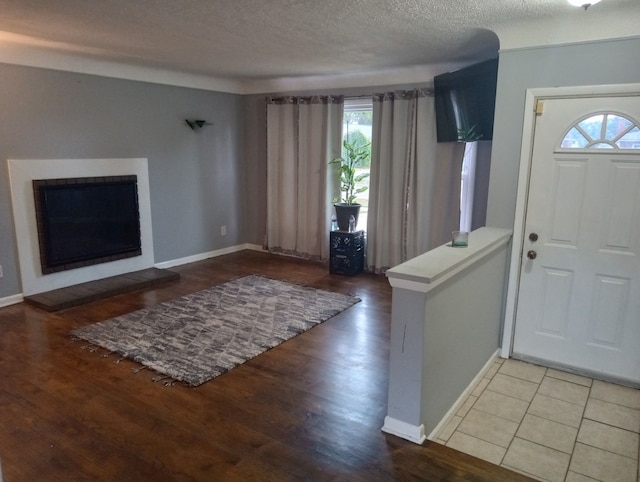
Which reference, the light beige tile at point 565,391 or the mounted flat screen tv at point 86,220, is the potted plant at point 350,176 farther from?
the light beige tile at point 565,391

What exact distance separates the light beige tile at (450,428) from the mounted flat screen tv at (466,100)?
105 inches

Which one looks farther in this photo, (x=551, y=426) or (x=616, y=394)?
(x=616, y=394)

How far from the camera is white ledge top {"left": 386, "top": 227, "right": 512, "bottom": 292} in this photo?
2.16m

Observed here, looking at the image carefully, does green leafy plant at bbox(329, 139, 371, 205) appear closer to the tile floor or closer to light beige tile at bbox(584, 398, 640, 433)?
the tile floor

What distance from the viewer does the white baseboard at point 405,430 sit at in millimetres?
2324

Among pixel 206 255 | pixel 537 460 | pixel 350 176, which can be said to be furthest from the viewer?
pixel 206 255

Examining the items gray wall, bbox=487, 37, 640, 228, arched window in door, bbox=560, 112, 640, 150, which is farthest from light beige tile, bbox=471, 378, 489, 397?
arched window in door, bbox=560, 112, 640, 150

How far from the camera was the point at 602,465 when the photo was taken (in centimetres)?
224

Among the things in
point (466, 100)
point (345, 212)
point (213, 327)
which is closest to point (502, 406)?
point (213, 327)

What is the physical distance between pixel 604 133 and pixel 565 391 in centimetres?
167

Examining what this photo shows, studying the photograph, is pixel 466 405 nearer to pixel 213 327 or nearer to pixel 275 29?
pixel 213 327

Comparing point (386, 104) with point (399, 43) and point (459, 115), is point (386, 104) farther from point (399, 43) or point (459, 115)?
point (399, 43)

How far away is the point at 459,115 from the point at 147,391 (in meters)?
3.67

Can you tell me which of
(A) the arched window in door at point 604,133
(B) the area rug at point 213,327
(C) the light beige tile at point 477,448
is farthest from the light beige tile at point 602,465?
(B) the area rug at point 213,327
